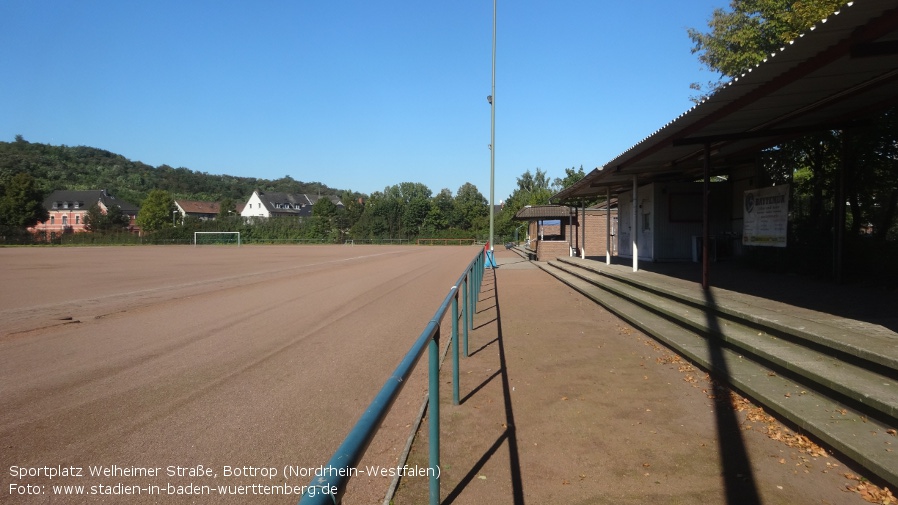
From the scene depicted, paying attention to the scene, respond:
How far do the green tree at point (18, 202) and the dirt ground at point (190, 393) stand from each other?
7532 centimetres

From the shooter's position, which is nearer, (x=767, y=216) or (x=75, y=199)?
(x=767, y=216)

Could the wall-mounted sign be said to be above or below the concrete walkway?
above

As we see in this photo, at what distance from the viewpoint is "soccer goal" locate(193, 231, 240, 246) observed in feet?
249

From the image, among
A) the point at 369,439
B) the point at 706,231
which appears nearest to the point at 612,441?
the point at 369,439

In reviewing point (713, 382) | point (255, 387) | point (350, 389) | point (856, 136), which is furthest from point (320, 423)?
point (856, 136)

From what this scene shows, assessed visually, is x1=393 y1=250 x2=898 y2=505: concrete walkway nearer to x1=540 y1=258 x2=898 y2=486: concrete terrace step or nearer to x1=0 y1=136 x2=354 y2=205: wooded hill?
x1=540 y1=258 x2=898 y2=486: concrete terrace step

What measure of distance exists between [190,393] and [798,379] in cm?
556

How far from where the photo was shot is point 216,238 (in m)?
77.2

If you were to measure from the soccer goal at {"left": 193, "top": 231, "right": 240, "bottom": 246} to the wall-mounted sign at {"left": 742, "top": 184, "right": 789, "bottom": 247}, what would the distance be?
237 feet

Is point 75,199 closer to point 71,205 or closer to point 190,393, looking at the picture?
point 71,205

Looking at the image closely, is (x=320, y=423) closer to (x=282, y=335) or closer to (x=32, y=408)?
(x=32, y=408)

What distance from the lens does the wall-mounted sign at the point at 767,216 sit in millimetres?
9672

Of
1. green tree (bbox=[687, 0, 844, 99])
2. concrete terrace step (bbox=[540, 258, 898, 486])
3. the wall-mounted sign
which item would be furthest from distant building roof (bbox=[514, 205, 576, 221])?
concrete terrace step (bbox=[540, 258, 898, 486])

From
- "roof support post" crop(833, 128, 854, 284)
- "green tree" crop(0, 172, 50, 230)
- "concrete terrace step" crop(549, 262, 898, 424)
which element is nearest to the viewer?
"concrete terrace step" crop(549, 262, 898, 424)
